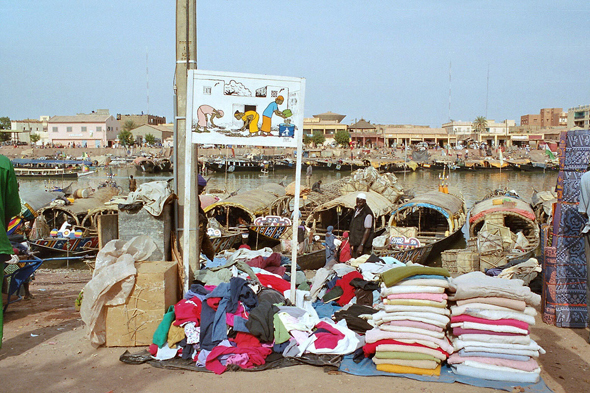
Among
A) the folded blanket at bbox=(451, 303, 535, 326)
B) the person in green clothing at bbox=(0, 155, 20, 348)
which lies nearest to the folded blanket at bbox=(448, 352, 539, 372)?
the folded blanket at bbox=(451, 303, 535, 326)

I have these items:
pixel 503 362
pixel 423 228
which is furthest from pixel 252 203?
pixel 503 362

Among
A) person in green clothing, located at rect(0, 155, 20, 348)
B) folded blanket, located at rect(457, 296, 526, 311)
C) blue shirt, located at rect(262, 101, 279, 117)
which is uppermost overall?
blue shirt, located at rect(262, 101, 279, 117)

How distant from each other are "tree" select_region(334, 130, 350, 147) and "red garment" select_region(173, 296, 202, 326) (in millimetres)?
71110

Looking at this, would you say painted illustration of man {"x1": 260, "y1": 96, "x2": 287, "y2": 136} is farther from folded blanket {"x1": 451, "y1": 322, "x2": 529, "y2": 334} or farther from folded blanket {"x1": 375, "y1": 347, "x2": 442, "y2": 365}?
folded blanket {"x1": 451, "y1": 322, "x2": 529, "y2": 334}

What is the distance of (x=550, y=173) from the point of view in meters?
58.1

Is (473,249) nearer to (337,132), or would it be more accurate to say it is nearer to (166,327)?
(166,327)

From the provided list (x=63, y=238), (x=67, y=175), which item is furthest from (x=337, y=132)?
(x=63, y=238)

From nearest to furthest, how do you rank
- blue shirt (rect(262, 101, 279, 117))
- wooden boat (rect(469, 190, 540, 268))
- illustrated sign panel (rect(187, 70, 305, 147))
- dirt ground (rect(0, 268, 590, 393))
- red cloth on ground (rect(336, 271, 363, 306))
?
dirt ground (rect(0, 268, 590, 393)) < illustrated sign panel (rect(187, 70, 305, 147)) < blue shirt (rect(262, 101, 279, 117)) < red cloth on ground (rect(336, 271, 363, 306)) < wooden boat (rect(469, 190, 540, 268))

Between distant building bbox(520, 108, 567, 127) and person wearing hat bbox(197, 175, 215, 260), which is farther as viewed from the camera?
distant building bbox(520, 108, 567, 127)

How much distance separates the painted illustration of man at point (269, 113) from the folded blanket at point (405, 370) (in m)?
2.49

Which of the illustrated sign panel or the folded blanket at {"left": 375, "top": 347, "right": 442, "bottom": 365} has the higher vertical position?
the illustrated sign panel

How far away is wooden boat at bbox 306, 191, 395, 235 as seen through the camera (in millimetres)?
16188

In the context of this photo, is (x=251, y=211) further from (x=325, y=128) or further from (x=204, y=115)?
(x=325, y=128)

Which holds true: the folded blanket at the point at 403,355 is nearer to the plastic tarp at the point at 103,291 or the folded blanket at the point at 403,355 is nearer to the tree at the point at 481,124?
the plastic tarp at the point at 103,291
